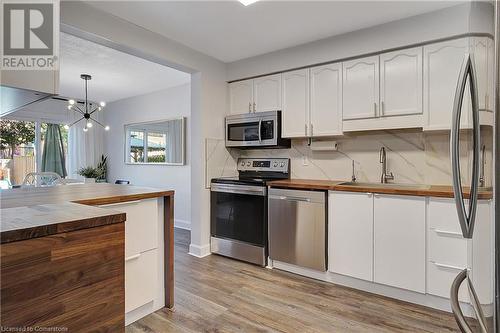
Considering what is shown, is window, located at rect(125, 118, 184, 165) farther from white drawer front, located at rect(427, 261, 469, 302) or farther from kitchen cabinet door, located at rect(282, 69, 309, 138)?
white drawer front, located at rect(427, 261, 469, 302)

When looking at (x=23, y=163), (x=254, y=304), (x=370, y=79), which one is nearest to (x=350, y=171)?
(x=370, y=79)

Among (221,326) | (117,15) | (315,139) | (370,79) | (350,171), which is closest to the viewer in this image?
(221,326)

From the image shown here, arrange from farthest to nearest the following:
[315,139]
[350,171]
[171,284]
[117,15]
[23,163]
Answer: [23,163]
[315,139]
[350,171]
[117,15]
[171,284]

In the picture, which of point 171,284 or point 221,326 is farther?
point 171,284

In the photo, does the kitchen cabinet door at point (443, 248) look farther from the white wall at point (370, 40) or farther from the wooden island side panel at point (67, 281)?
the wooden island side panel at point (67, 281)

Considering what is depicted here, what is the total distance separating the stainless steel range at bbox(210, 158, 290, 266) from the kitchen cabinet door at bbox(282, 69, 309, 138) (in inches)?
19.0

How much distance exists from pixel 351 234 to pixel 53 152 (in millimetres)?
5791

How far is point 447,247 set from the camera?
206 centimetres

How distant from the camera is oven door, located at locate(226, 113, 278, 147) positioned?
323 centimetres

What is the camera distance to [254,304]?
221 centimetres

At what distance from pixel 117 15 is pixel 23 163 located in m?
4.24

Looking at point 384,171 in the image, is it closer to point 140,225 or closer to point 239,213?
point 239,213

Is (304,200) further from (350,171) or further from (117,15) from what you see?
(117,15)

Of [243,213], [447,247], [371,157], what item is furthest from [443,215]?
[243,213]
